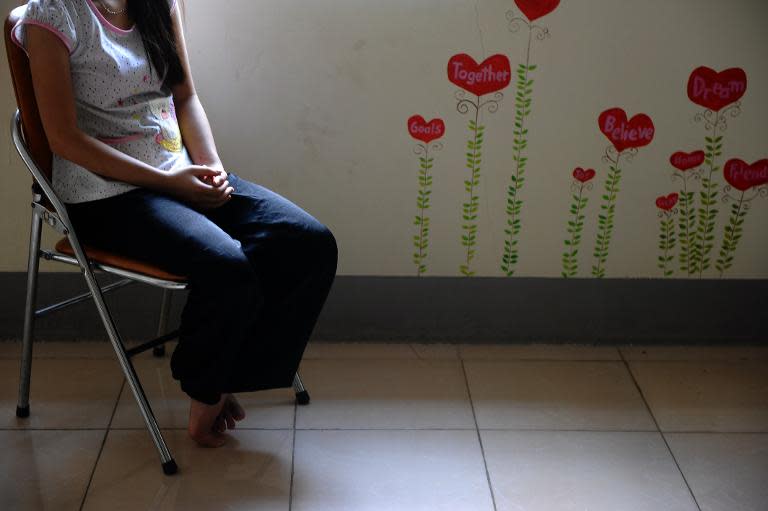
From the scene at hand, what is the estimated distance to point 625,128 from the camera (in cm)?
236

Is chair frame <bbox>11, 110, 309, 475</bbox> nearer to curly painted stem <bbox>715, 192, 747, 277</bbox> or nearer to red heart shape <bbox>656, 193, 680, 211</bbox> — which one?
red heart shape <bbox>656, 193, 680, 211</bbox>

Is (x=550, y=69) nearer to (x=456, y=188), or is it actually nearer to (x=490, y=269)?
(x=456, y=188)

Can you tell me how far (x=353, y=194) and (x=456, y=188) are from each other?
0.27 meters

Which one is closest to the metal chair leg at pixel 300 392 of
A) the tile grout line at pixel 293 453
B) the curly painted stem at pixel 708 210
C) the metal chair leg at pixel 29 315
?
the tile grout line at pixel 293 453

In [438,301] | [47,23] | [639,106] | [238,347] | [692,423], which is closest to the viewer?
[47,23]

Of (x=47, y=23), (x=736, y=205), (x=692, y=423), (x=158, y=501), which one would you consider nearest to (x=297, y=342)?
(x=158, y=501)

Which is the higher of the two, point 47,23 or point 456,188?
point 47,23

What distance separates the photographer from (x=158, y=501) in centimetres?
183

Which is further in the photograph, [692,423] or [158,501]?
[692,423]

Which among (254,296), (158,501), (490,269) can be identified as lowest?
(158,501)

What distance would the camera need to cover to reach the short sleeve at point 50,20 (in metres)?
1.76

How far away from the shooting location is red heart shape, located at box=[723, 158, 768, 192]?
2395 mm

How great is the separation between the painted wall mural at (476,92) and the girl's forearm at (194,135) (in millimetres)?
636

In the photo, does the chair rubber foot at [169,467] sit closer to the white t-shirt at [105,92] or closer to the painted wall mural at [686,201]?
the white t-shirt at [105,92]
